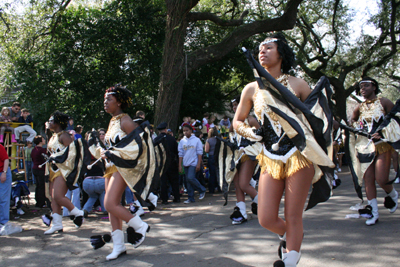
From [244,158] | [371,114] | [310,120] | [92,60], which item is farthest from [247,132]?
[92,60]

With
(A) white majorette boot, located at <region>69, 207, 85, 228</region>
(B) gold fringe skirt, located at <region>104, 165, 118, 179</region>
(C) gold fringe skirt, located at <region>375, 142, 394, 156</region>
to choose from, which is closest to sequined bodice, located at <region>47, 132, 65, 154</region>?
(A) white majorette boot, located at <region>69, 207, 85, 228</region>

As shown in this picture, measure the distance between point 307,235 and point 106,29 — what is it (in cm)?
1393

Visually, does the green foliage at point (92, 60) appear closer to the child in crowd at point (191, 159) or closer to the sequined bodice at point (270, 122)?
the child in crowd at point (191, 159)

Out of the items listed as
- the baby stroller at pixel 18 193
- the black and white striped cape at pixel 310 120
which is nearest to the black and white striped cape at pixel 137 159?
the black and white striped cape at pixel 310 120

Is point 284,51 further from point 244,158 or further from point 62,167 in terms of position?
point 62,167

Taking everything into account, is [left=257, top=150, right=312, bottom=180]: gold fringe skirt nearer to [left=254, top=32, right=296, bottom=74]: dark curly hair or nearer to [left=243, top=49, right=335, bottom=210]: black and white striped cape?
[left=243, top=49, right=335, bottom=210]: black and white striped cape

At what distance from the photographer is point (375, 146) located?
215 inches

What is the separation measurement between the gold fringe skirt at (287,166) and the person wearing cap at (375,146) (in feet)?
9.31

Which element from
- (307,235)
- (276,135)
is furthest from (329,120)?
(307,235)

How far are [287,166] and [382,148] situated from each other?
3169 mm

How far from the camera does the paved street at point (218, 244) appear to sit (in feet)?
12.9

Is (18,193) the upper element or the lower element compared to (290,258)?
upper

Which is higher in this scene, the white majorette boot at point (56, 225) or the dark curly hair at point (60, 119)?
the dark curly hair at point (60, 119)

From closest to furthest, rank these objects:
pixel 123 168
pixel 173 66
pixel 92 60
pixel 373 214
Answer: pixel 123 168, pixel 373 214, pixel 173 66, pixel 92 60
